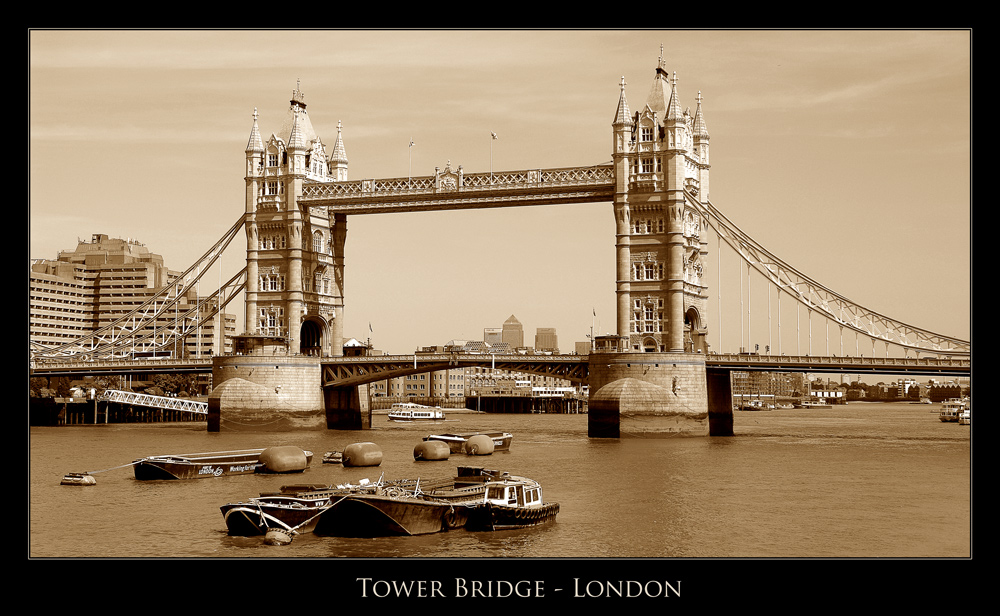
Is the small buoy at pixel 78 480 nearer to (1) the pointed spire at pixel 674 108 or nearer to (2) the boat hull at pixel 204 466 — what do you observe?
(2) the boat hull at pixel 204 466

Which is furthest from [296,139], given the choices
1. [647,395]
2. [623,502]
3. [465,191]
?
[623,502]

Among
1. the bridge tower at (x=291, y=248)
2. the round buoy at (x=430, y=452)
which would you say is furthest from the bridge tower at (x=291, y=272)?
the round buoy at (x=430, y=452)

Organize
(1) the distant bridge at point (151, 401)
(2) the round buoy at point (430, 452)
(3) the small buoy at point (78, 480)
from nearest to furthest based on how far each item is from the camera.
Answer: (3) the small buoy at point (78, 480), (2) the round buoy at point (430, 452), (1) the distant bridge at point (151, 401)

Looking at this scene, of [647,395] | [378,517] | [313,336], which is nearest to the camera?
[378,517]

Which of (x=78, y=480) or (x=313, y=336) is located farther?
(x=313, y=336)

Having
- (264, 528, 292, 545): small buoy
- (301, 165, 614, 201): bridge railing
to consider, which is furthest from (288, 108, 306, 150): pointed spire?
(264, 528, 292, 545): small buoy

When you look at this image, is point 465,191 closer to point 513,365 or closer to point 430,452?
point 513,365
